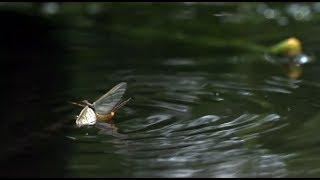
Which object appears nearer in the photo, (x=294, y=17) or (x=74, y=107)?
(x=74, y=107)

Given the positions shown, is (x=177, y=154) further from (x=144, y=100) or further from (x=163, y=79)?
(x=163, y=79)

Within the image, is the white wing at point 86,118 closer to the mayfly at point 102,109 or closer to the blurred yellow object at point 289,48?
the mayfly at point 102,109

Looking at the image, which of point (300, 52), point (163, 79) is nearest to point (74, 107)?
point (163, 79)

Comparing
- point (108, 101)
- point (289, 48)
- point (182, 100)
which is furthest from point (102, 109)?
point (289, 48)

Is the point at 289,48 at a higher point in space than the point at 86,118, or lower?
higher

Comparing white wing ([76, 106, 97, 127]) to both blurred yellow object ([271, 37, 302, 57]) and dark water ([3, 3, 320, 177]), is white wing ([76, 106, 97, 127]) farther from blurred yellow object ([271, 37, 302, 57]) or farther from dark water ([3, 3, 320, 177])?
blurred yellow object ([271, 37, 302, 57])

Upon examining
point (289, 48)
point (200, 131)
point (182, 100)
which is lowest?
point (200, 131)

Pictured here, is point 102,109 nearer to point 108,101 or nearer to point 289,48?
point 108,101
